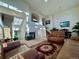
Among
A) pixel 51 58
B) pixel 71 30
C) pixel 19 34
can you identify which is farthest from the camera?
pixel 71 30

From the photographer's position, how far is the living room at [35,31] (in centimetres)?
232

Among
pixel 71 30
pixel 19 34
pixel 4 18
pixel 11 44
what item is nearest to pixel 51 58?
pixel 11 44

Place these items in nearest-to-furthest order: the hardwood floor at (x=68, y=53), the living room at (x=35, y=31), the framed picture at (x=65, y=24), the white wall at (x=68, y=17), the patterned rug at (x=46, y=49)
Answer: the living room at (x=35, y=31) → the hardwood floor at (x=68, y=53) → the patterned rug at (x=46, y=49) → the white wall at (x=68, y=17) → the framed picture at (x=65, y=24)

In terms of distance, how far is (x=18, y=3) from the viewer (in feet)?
18.5

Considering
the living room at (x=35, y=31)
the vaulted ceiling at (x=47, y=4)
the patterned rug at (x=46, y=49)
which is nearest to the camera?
the living room at (x=35, y=31)

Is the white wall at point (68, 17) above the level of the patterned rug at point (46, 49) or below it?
above

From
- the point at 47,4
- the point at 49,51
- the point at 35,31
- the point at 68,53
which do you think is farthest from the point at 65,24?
the point at 68,53

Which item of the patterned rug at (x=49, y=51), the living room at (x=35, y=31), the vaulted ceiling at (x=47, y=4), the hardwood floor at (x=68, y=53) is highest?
the vaulted ceiling at (x=47, y=4)

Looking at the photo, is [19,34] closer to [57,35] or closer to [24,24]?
[24,24]

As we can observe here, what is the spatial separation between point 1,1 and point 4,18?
0.95 metres

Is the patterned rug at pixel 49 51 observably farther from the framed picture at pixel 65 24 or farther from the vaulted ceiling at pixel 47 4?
the framed picture at pixel 65 24

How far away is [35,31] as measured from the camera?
8.53 m

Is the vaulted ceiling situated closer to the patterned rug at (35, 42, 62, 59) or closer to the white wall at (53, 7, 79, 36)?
the white wall at (53, 7, 79, 36)

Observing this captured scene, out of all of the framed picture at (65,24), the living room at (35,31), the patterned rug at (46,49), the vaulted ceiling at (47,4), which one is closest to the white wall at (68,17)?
the living room at (35,31)
